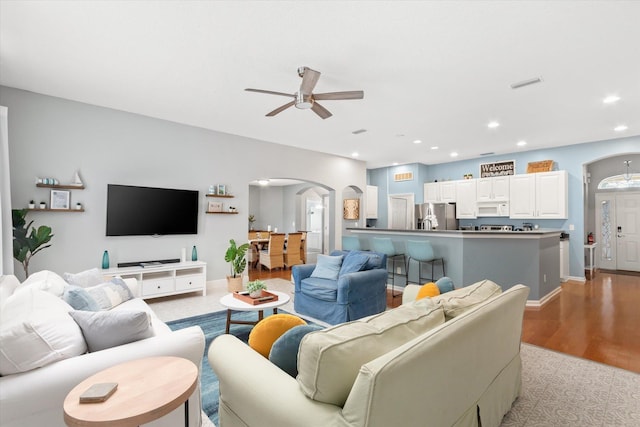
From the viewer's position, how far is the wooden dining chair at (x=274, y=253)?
Answer: 24.9 feet

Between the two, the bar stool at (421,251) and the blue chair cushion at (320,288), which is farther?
the bar stool at (421,251)

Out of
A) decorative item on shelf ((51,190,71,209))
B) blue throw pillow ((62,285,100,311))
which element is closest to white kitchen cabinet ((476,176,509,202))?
blue throw pillow ((62,285,100,311))

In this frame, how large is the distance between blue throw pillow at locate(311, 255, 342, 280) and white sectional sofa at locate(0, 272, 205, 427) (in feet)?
7.64

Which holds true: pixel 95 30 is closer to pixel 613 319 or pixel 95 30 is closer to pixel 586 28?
pixel 586 28

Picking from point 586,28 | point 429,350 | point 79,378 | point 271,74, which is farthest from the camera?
point 271,74

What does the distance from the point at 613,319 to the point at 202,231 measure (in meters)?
6.06

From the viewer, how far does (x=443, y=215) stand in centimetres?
770

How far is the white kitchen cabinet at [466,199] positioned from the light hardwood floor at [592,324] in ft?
7.98

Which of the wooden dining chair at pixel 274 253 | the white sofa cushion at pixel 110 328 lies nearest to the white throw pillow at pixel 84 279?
the white sofa cushion at pixel 110 328

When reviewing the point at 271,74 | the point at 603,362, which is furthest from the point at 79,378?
the point at 603,362

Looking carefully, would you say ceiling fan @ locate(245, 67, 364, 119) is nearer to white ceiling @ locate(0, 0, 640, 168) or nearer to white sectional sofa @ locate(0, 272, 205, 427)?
white ceiling @ locate(0, 0, 640, 168)

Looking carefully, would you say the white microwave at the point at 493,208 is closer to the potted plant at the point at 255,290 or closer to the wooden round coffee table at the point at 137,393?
the potted plant at the point at 255,290

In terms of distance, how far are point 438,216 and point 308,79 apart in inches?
229

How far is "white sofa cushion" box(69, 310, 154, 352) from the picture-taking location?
1.70 metres
